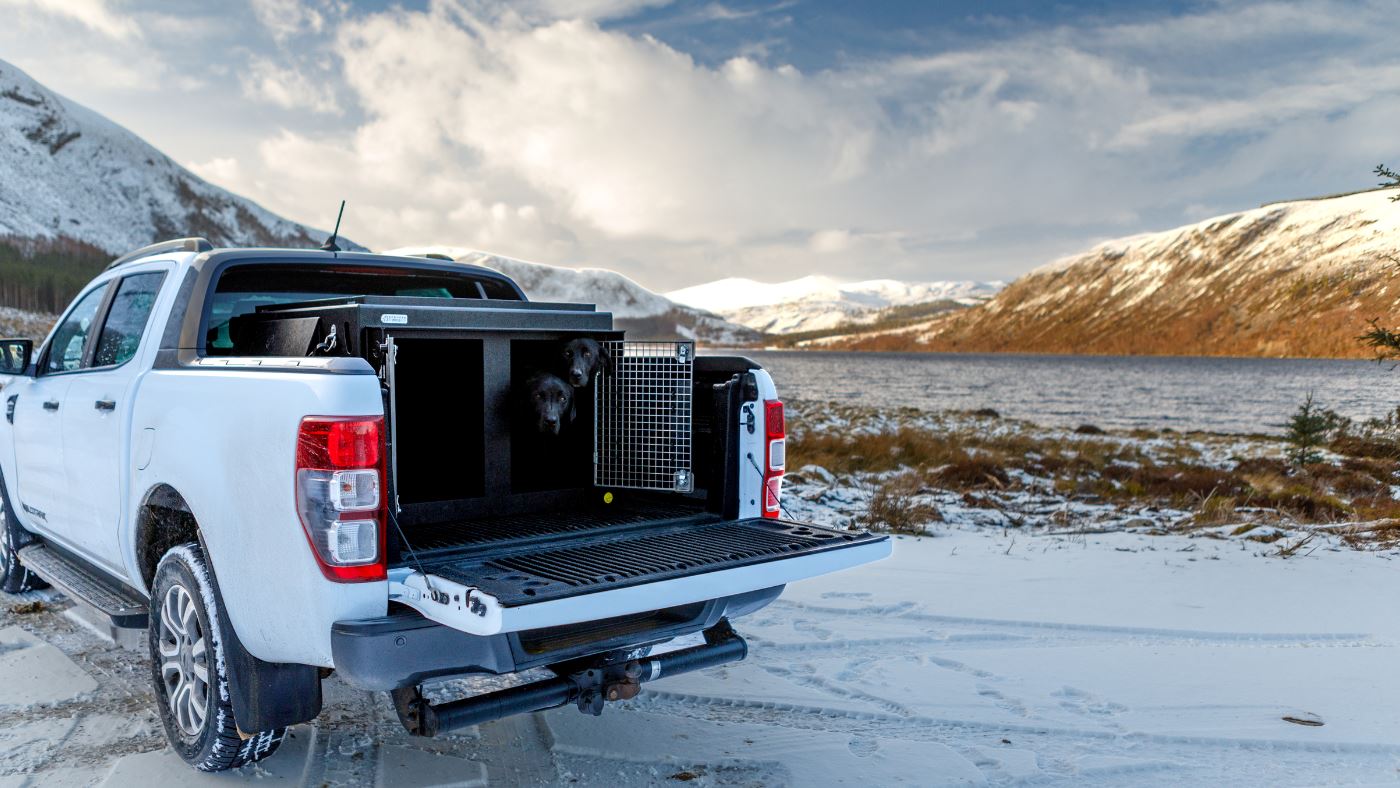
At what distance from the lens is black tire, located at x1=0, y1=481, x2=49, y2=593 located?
229 inches

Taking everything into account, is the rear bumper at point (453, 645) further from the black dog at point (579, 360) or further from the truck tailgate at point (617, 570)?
the black dog at point (579, 360)

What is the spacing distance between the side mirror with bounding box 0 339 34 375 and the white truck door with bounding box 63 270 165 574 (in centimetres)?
100

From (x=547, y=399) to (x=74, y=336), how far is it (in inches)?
122

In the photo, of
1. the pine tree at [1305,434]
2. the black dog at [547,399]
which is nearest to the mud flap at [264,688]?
the black dog at [547,399]

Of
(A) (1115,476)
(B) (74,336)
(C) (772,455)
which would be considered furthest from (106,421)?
(A) (1115,476)

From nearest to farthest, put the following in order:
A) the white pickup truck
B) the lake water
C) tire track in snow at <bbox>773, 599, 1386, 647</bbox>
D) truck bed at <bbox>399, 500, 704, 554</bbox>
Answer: the white pickup truck → truck bed at <bbox>399, 500, 704, 554</bbox> → tire track in snow at <bbox>773, 599, 1386, 647</bbox> → the lake water

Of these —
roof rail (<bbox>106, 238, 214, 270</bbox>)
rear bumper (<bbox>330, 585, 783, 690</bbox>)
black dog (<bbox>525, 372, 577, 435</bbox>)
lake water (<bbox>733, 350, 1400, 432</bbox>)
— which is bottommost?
lake water (<bbox>733, 350, 1400, 432</bbox>)

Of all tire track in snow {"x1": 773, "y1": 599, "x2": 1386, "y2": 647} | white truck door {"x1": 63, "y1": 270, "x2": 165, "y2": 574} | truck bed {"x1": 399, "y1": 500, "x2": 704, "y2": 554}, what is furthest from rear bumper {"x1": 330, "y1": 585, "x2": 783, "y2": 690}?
tire track in snow {"x1": 773, "y1": 599, "x2": 1386, "y2": 647}

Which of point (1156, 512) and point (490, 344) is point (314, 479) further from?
point (1156, 512)

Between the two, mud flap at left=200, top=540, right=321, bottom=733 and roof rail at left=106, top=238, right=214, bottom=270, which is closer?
mud flap at left=200, top=540, right=321, bottom=733

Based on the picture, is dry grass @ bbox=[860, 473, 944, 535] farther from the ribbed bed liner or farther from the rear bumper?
the rear bumper

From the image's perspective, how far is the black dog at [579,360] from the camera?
414 cm

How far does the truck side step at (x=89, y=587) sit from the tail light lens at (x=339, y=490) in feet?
5.81

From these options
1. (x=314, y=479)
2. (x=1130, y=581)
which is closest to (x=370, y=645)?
(x=314, y=479)
